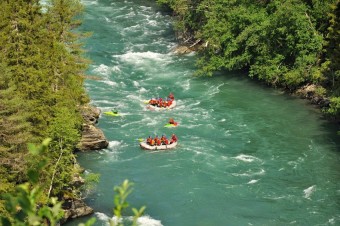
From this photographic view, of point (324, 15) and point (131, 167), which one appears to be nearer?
point (131, 167)

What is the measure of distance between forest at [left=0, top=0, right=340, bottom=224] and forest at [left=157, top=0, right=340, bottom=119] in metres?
0.08

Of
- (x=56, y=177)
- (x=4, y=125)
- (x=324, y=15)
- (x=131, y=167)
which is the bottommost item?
(x=131, y=167)

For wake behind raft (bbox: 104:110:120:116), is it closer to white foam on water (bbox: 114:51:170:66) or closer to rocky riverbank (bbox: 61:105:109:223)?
rocky riverbank (bbox: 61:105:109:223)

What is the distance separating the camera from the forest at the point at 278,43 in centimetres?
3775

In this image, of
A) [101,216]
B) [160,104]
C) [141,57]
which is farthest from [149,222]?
[141,57]

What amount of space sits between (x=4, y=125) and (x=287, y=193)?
14.0 metres

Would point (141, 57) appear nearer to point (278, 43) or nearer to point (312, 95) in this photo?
point (278, 43)

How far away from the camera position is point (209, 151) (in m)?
32.3

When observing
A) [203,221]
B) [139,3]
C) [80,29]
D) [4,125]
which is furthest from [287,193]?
[139,3]

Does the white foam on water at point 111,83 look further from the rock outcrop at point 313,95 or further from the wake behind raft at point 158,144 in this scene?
the rock outcrop at point 313,95

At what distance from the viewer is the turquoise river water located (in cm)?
2608

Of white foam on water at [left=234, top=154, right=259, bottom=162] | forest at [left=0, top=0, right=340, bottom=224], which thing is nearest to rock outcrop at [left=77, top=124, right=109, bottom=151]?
forest at [left=0, top=0, right=340, bottom=224]

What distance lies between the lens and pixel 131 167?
1209 inches

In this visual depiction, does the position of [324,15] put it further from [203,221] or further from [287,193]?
[203,221]
